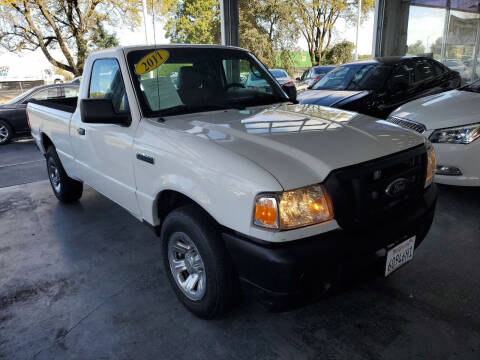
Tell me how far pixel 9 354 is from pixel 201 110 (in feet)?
6.74

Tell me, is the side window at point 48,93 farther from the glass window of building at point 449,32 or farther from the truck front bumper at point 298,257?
the glass window of building at point 449,32

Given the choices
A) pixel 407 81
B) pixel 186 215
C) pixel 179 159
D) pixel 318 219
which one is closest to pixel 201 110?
pixel 179 159

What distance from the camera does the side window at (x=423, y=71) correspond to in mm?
7137

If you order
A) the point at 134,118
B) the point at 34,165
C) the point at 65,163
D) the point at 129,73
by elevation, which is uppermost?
the point at 129,73

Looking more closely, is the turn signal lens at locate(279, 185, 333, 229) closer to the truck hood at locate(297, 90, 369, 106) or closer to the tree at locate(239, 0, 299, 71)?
the truck hood at locate(297, 90, 369, 106)

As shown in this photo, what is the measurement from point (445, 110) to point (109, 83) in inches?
142

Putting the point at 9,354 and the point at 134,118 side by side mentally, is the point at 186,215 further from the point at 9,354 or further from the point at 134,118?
the point at 9,354

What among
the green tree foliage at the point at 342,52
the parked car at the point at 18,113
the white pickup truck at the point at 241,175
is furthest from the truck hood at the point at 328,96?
the green tree foliage at the point at 342,52

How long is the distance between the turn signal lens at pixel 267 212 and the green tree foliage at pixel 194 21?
121 feet

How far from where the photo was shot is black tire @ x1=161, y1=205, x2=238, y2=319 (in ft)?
7.06

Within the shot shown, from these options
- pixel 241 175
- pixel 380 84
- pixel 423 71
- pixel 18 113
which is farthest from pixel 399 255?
pixel 18 113

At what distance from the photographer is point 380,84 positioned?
6.71 meters

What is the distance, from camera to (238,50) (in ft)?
11.9

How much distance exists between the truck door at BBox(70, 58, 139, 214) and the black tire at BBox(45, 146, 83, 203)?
0.99 meters
